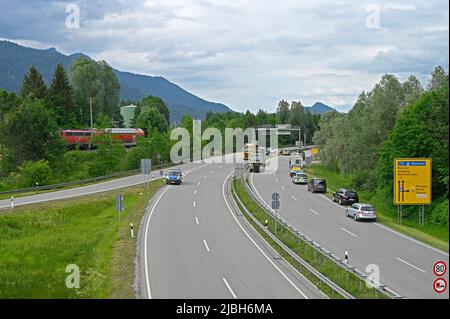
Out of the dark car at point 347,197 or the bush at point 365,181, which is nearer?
the dark car at point 347,197

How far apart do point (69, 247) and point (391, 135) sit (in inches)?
936

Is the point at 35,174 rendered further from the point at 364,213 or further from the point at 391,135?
the point at 391,135

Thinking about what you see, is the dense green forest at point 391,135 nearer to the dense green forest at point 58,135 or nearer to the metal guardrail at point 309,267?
the metal guardrail at point 309,267

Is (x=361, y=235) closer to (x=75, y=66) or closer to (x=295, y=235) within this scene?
(x=295, y=235)

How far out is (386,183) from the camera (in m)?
37.8

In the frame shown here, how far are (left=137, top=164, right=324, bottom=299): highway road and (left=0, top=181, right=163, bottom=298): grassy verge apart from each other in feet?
3.31

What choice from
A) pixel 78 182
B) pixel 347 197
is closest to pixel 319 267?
pixel 347 197

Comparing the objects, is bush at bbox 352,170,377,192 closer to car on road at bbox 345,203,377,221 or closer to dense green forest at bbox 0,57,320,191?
car on road at bbox 345,203,377,221

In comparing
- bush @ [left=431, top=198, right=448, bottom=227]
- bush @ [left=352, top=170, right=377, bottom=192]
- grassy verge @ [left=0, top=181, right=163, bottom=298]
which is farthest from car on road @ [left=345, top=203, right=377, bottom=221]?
bush @ [left=352, top=170, right=377, bottom=192]

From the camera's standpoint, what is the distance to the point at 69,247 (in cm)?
2952

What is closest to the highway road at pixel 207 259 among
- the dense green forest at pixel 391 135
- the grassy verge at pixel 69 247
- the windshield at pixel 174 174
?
the grassy verge at pixel 69 247

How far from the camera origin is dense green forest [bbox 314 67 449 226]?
108 ft

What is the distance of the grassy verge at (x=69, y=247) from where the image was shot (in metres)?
20.8

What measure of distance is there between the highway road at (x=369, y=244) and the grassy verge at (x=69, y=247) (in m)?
9.97
